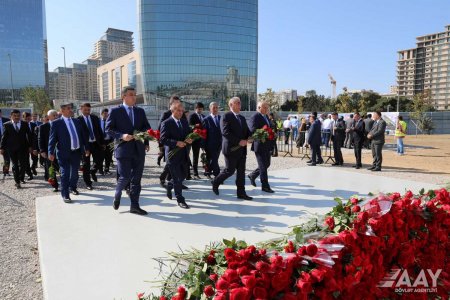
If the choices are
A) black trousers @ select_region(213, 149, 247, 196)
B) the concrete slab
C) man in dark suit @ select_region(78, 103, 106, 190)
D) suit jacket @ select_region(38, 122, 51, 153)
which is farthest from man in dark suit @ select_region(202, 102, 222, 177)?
suit jacket @ select_region(38, 122, 51, 153)

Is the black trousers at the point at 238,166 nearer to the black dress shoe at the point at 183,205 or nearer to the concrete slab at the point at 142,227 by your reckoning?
the concrete slab at the point at 142,227

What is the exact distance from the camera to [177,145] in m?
5.91

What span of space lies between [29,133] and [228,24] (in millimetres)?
88784

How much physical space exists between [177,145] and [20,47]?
10050 cm

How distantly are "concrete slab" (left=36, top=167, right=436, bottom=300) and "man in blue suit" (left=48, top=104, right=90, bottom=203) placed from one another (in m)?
0.48

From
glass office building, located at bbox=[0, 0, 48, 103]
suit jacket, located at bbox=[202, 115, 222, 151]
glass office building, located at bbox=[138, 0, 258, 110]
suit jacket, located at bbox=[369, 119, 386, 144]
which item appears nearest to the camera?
suit jacket, located at bbox=[202, 115, 222, 151]

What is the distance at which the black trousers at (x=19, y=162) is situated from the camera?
8656mm

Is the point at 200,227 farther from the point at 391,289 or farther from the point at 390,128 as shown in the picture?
the point at 390,128

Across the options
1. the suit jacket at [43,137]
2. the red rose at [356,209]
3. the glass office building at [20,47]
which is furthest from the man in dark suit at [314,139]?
the glass office building at [20,47]

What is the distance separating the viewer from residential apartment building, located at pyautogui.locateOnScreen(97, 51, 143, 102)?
110 m

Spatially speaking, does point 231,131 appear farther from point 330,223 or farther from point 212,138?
point 330,223

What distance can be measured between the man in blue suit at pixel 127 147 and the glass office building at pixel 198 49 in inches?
3172

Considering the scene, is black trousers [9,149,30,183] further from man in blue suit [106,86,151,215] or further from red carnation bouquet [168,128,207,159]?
red carnation bouquet [168,128,207,159]

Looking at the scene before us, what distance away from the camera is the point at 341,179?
909 centimetres
